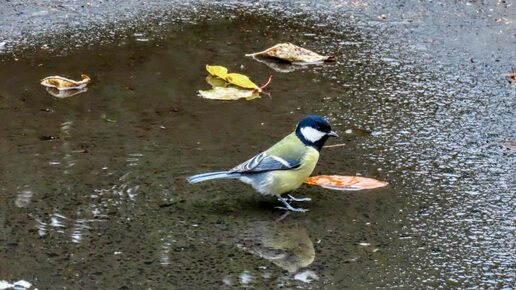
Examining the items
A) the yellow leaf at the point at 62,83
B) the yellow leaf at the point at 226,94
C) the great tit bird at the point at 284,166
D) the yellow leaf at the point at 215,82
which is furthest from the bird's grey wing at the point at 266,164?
the yellow leaf at the point at 62,83

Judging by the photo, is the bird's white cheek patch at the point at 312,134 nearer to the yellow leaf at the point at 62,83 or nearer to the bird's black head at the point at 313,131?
the bird's black head at the point at 313,131

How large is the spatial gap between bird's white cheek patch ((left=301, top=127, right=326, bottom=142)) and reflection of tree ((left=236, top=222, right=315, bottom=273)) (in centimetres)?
46

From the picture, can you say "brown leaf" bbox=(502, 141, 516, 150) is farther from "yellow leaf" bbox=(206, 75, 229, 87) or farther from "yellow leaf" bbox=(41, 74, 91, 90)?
"yellow leaf" bbox=(41, 74, 91, 90)

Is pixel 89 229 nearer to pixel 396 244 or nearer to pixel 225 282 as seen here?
pixel 225 282

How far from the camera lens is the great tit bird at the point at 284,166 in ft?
14.0

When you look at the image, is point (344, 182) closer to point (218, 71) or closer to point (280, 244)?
point (280, 244)

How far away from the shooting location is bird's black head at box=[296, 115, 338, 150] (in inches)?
171

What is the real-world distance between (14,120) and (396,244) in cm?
238

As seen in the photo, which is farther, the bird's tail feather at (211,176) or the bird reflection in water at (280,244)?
the bird's tail feather at (211,176)

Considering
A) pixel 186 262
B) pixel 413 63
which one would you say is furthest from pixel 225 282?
pixel 413 63

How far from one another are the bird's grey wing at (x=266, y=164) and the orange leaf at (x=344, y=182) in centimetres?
32

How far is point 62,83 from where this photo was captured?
5.62 metres

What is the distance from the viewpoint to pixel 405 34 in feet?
21.9

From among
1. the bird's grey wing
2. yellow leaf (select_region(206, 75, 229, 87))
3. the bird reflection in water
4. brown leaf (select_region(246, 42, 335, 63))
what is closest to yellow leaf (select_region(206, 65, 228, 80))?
yellow leaf (select_region(206, 75, 229, 87))
